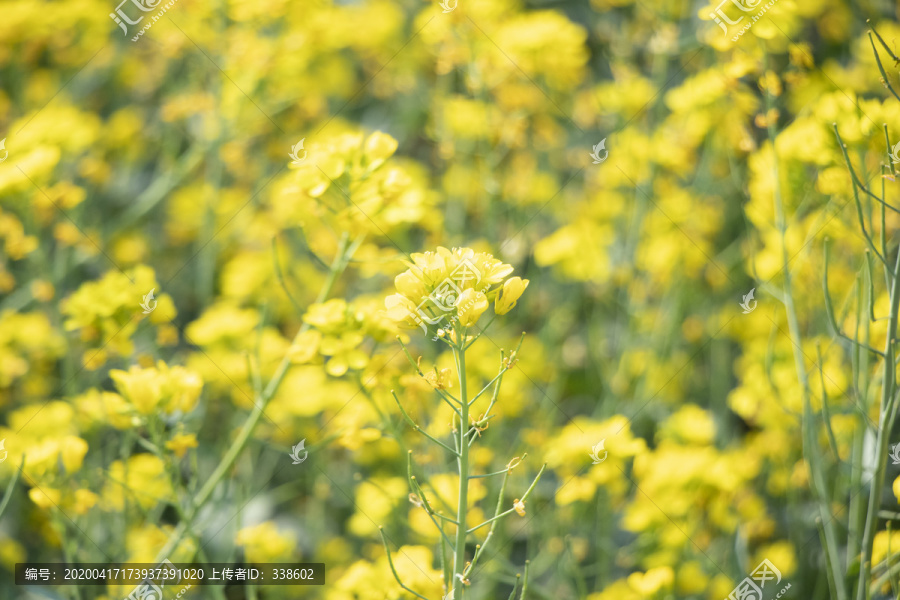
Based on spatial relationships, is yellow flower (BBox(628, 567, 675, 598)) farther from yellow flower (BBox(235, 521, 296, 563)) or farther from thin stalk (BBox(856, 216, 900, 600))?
yellow flower (BBox(235, 521, 296, 563))

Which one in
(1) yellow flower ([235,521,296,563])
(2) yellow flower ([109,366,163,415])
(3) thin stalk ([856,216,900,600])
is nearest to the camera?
(3) thin stalk ([856,216,900,600])

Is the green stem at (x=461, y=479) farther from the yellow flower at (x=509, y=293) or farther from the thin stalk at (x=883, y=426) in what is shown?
the thin stalk at (x=883, y=426)

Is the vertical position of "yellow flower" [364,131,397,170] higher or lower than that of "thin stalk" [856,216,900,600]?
higher

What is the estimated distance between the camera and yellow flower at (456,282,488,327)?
3.28 ft

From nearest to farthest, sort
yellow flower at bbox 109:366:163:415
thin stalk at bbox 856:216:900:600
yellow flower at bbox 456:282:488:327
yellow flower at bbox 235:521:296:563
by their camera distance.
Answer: yellow flower at bbox 456:282:488:327
thin stalk at bbox 856:216:900:600
yellow flower at bbox 109:366:163:415
yellow flower at bbox 235:521:296:563

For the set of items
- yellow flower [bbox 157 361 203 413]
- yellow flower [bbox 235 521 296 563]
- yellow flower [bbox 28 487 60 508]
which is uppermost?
yellow flower [bbox 157 361 203 413]

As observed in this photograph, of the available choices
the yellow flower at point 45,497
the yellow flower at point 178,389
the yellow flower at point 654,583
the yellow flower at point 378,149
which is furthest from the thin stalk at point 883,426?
the yellow flower at point 45,497

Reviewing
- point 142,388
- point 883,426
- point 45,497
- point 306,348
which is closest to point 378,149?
point 306,348

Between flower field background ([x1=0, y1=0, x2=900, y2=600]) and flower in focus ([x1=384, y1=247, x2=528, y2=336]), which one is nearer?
flower in focus ([x1=384, y1=247, x2=528, y2=336])

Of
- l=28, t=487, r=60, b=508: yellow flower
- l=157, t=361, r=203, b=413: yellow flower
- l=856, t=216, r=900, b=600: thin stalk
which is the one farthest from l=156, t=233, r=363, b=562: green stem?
l=856, t=216, r=900, b=600: thin stalk

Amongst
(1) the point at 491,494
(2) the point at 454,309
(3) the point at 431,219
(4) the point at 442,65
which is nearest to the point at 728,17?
(4) the point at 442,65

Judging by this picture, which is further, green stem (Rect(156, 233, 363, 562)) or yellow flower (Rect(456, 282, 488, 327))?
green stem (Rect(156, 233, 363, 562))

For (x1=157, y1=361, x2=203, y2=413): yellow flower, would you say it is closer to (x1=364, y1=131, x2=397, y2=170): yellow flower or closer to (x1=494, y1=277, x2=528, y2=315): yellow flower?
(x1=364, y1=131, x2=397, y2=170): yellow flower

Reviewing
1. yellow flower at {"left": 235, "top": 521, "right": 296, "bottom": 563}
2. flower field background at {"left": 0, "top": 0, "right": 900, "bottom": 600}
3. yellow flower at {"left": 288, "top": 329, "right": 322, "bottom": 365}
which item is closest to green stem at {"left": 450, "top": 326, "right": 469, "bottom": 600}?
flower field background at {"left": 0, "top": 0, "right": 900, "bottom": 600}
